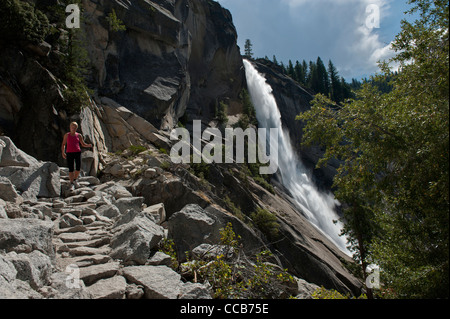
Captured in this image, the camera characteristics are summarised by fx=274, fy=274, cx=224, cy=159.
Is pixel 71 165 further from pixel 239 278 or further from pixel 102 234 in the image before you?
pixel 239 278

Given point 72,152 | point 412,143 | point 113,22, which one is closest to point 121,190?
point 72,152

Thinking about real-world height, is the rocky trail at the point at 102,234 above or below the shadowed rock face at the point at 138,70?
below

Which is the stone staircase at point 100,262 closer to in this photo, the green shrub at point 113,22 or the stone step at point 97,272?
the stone step at point 97,272

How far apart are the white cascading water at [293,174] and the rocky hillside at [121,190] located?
10381 mm

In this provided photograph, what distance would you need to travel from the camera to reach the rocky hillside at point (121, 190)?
15.1ft

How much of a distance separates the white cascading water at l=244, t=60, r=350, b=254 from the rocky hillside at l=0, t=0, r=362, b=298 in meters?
10.4

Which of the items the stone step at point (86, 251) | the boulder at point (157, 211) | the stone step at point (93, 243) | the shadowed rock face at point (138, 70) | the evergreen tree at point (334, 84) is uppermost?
the evergreen tree at point (334, 84)

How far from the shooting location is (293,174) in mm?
42812

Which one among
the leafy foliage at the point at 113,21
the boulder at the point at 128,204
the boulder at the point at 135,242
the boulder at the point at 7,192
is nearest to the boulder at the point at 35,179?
the boulder at the point at 7,192

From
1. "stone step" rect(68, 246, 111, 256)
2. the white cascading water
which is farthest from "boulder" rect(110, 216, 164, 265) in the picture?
the white cascading water

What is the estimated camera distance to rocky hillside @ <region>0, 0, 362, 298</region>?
460cm

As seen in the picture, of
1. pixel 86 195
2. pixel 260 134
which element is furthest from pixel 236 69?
pixel 86 195
